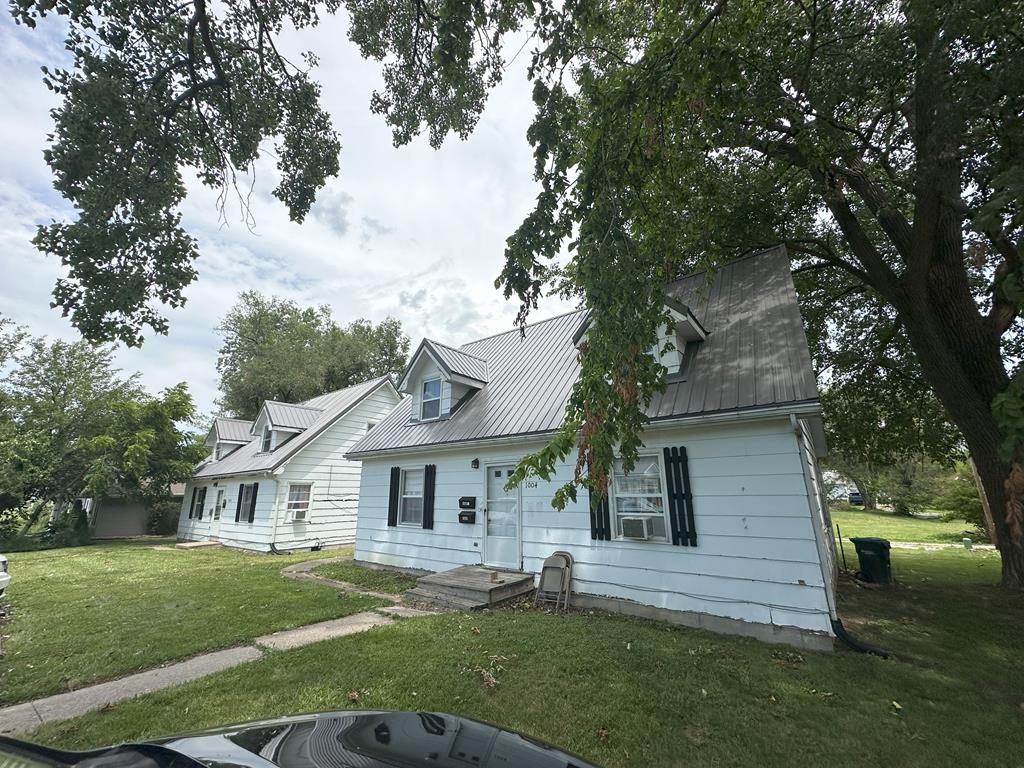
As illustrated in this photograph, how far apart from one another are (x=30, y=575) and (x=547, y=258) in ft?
50.1

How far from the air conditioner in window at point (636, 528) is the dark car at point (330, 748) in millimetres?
5951

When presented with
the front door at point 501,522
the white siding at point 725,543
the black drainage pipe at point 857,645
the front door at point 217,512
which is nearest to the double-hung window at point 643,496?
the white siding at point 725,543

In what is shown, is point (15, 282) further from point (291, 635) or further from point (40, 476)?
point (40, 476)

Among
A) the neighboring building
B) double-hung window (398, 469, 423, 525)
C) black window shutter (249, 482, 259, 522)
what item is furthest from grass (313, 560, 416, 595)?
the neighboring building

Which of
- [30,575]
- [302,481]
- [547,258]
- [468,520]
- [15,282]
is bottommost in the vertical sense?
[30,575]

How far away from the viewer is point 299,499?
1596 cm

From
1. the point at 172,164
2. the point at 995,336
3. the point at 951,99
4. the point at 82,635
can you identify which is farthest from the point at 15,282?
the point at 995,336

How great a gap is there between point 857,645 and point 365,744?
21.2ft

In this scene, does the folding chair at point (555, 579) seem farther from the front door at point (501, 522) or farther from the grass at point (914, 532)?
the grass at point (914, 532)

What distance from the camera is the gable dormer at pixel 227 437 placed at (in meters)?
21.7

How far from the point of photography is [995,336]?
773 cm

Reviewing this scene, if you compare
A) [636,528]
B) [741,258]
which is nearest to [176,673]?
[636,528]

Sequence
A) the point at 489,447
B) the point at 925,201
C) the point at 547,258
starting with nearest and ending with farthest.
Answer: the point at 547,258
the point at 925,201
the point at 489,447

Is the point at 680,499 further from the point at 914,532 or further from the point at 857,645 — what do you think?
the point at 914,532
